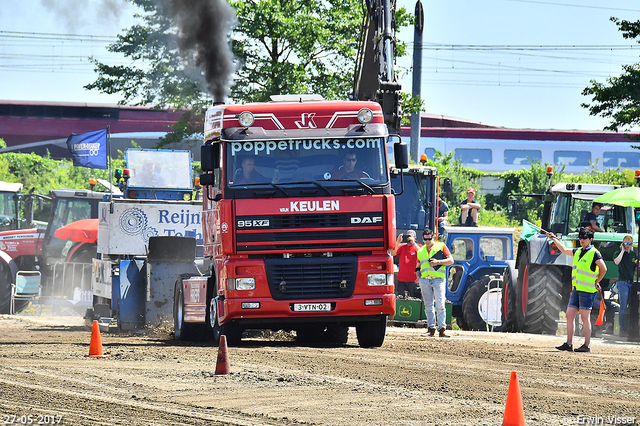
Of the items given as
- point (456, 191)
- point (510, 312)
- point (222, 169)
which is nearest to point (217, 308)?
point (222, 169)

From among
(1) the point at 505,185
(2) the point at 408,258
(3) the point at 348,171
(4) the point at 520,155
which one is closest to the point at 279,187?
(3) the point at 348,171

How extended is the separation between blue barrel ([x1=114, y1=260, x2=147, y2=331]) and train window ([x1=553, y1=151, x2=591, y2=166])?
30784 mm

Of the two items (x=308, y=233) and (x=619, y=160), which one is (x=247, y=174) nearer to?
(x=308, y=233)

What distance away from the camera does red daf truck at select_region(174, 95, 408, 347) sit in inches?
476

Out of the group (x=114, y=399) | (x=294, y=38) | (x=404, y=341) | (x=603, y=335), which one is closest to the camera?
(x=114, y=399)

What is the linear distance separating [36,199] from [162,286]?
27.9 feet

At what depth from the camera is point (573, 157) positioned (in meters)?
44.7

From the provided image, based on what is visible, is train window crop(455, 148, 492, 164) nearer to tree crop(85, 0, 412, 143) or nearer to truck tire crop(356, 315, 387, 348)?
tree crop(85, 0, 412, 143)

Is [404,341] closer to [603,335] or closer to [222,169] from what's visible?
[222,169]

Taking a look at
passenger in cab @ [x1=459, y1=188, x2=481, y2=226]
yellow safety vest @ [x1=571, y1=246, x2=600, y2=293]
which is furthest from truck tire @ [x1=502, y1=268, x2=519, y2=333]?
yellow safety vest @ [x1=571, y1=246, x2=600, y2=293]

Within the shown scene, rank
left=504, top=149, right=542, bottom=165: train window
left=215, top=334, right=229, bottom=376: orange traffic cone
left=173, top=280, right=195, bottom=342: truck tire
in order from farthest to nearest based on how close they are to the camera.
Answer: left=504, top=149, right=542, bottom=165: train window → left=173, top=280, right=195, bottom=342: truck tire → left=215, top=334, right=229, bottom=376: orange traffic cone

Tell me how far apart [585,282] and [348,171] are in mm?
4136

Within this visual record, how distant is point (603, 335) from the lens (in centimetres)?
1817

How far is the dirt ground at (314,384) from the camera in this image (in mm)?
7730
